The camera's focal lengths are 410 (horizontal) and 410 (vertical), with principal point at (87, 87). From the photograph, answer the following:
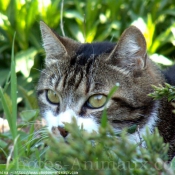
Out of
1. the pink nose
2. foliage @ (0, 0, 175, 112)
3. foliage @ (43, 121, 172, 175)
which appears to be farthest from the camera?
foliage @ (0, 0, 175, 112)

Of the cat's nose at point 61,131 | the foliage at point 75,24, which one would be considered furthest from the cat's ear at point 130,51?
the foliage at point 75,24

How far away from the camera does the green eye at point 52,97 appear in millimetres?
2259

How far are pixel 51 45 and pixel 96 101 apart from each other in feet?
1.62

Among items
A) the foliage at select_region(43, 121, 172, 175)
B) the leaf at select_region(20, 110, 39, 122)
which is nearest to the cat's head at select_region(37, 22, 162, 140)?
the leaf at select_region(20, 110, 39, 122)

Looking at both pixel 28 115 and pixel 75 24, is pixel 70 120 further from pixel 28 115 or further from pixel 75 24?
pixel 75 24

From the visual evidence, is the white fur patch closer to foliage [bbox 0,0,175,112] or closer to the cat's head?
the cat's head

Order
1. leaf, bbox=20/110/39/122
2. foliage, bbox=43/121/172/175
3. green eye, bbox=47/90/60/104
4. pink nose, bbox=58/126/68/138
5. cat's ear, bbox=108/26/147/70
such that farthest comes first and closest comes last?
leaf, bbox=20/110/39/122, green eye, bbox=47/90/60/104, cat's ear, bbox=108/26/147/70, pink nose, bbox=58/126/68/138, foliage, bbox=43/121/172/175

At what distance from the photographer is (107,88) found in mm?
2115

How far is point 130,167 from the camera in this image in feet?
4.54

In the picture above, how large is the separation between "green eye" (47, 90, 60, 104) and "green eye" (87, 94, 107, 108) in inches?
8.5

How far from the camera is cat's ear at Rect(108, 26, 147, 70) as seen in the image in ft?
6.79

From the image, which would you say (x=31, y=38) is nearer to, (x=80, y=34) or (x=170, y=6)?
(x=80, y=34)

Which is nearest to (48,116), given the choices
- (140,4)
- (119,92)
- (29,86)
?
(119,92)

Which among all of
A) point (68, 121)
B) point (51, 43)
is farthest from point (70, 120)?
point (51, 43)
